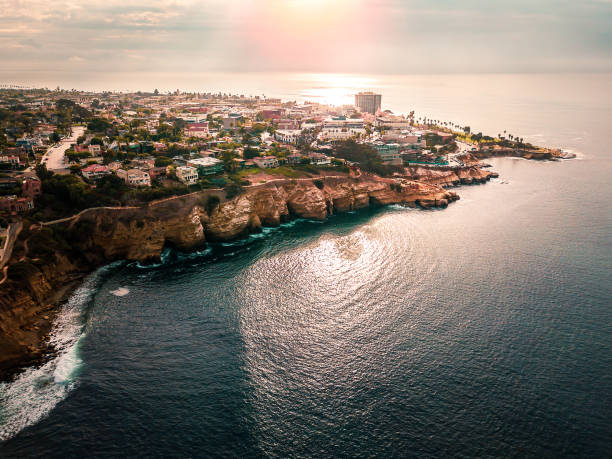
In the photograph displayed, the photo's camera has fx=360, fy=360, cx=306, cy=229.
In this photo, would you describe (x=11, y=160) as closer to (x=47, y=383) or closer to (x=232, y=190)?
(x=232, y=190)

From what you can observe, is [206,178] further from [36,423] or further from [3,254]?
[36,423]

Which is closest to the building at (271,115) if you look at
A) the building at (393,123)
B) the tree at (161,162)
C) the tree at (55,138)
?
the building at (393,123)

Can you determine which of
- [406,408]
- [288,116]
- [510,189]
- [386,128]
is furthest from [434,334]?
[288,116]

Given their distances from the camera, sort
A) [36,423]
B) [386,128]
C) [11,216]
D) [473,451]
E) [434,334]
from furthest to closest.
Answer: [386,128], [11,216], [434,334], [36,423], [473,451]

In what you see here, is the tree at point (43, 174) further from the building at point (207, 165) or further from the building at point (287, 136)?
the building at point (287, 136)

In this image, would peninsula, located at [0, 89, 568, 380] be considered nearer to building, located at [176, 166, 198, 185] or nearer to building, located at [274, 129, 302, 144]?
Answer: building, located at [176, 166, 198, 185]
